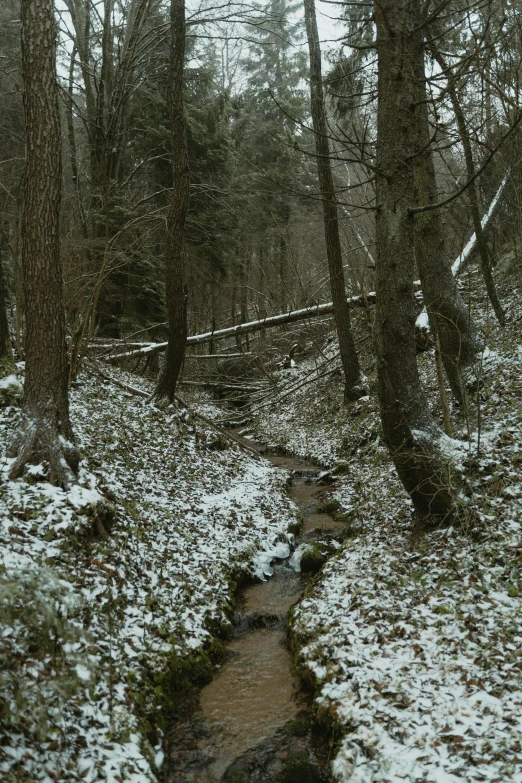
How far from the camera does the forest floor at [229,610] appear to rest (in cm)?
346

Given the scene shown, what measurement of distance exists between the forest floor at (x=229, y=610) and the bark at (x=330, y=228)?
4.61 m

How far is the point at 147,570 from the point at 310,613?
184 cm

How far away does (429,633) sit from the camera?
15.4ft

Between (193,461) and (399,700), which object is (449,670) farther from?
(193,461)

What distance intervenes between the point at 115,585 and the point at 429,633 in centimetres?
299

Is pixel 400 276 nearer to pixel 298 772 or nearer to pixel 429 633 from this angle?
pixel 429 633

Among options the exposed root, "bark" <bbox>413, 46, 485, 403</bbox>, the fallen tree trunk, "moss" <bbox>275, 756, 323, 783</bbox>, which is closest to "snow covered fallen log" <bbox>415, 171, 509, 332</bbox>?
"bark" <bbox>413, 46, 485, 403</bbox>

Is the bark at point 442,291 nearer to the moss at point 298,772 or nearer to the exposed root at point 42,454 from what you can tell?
the exposed root at point 42,454

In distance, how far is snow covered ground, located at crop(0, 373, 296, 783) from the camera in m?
3.26

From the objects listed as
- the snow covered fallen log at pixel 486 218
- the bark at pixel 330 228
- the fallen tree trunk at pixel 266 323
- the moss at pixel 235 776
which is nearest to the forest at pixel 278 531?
the moss at pixel 235 776

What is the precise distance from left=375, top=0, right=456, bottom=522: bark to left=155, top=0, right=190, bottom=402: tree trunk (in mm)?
5159

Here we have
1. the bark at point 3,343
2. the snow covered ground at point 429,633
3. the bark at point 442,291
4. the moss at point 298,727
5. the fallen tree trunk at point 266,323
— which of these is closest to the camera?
the snow covered ground at point 429,633

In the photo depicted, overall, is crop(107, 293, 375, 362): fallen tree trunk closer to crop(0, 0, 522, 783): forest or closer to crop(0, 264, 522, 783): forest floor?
crop(0, 0, 522, 783): forest

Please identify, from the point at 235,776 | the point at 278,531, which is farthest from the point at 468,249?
the point at 235,776
